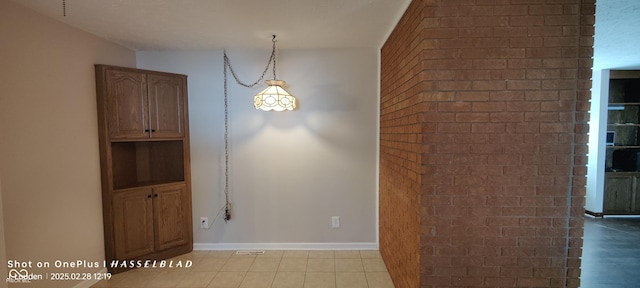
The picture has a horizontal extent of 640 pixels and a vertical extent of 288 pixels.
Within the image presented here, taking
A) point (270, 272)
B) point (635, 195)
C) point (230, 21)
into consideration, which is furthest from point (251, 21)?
point (635, 195)

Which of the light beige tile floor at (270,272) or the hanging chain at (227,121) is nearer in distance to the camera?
the light beige tile floor at (270,272)

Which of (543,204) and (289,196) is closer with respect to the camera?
(543,204)

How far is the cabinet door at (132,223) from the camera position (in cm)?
230

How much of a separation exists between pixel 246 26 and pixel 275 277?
7.95ft

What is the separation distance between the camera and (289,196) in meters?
2.80

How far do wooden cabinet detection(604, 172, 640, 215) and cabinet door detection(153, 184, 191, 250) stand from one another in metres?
6.44

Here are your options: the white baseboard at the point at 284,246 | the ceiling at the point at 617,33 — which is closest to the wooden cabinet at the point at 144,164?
the white baseboard at the point at 284,246

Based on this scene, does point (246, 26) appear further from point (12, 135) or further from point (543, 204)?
point (543, 204)

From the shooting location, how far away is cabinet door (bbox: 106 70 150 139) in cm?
223

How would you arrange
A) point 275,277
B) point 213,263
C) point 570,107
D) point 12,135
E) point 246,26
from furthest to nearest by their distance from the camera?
1. point 213,263
2. point 275,277
3. point 246,26
4. point 12,135
5. point 570,107

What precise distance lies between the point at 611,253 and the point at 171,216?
5135 millimetres

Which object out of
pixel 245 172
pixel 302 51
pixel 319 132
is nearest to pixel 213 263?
pixel 245 172

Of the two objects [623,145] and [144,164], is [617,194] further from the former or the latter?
[144,164]

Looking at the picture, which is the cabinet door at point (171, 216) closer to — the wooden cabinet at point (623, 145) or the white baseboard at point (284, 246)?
the white baseboard at point (284, 246)
